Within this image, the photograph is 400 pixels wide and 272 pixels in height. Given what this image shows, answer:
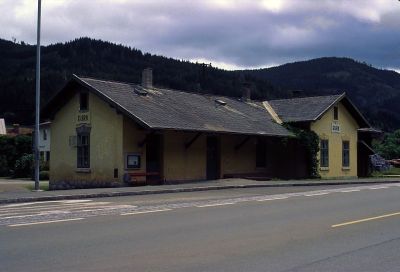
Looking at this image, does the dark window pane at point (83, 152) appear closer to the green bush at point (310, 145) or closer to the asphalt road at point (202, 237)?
the green bush at point (310, 145)

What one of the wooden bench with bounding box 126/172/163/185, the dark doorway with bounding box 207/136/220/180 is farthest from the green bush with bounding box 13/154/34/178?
the wooden bench with bounding box 126/172/163/185

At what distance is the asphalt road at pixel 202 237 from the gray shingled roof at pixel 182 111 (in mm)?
11620

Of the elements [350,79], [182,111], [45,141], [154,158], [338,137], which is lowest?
[154,158]

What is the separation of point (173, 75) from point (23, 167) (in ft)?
196

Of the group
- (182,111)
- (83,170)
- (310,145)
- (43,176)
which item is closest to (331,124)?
(310,145)

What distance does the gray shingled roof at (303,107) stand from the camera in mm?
38625

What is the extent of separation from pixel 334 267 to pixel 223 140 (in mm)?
25069

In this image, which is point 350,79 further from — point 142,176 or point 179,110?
point 142,176

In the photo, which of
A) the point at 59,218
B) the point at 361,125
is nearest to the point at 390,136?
the point at 361,125

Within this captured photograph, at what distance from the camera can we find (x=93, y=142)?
3025 centimetres

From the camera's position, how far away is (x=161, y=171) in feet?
96.3

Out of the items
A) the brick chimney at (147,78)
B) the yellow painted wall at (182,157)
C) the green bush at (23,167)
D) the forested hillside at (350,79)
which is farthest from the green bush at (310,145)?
the forested hillside at (350,79)

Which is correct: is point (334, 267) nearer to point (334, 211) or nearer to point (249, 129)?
point (334, 211)

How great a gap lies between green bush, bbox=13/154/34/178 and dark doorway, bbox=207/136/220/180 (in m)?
22.7
